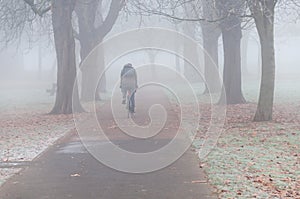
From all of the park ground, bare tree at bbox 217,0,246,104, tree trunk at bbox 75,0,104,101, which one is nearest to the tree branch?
tree trunk at bbox 75,0,104,101

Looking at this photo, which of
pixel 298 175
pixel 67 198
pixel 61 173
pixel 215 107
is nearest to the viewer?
pixel 67 198

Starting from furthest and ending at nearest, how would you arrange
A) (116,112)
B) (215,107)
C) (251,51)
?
1. (251,51)
2. (215,107)
3. (116,112)

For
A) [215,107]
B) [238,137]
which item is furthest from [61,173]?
[215,107]

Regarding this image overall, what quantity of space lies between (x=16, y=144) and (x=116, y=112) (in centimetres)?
957

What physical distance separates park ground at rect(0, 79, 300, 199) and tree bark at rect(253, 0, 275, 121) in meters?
0.49

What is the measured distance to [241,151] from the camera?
41.1ft

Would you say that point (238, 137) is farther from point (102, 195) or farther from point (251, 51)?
point (251, 51)

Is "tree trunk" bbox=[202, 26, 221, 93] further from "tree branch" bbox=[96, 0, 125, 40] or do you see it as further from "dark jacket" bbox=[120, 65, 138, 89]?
"dark jacket" bbox=[120, 65, 138, 89]

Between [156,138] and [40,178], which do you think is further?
[156,138]

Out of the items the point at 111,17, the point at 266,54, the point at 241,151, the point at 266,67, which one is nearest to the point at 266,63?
the point at 266,67

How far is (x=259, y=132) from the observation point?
15.9 m

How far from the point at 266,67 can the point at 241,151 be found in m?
6.57

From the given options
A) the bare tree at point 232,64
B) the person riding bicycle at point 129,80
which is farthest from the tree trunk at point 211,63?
the person riding bicycle at point 129,80

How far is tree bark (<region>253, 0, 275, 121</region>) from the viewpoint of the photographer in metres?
18.3
